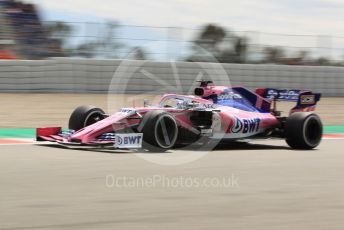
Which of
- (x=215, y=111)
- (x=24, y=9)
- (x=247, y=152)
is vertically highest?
(x=24, y=9)

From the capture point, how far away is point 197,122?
34.8 feet

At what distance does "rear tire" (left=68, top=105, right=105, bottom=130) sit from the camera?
35.4 feet

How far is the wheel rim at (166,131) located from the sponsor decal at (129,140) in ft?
0.88

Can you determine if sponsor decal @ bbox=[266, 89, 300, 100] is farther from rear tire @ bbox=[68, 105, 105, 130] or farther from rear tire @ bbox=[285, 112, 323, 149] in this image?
rear tire @ bbox=[68, 105, 105, 130]

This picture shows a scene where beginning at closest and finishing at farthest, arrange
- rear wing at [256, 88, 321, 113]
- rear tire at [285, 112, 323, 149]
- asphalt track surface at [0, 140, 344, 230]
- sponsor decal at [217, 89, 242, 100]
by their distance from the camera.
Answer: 1. asphalt track surface at [0, 140, 344, 230]
2. rear tire at [285, 112, 323, 149]
3. sponsor decal at [217, 89, 242, 100]
4. rear wing at [256, 88, 321, 113]

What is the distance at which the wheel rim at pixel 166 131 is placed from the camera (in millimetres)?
9602

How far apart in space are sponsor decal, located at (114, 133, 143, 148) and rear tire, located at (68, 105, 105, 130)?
1.49m

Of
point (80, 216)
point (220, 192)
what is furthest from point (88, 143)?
point (80, 216)

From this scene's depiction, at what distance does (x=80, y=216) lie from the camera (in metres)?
5.14

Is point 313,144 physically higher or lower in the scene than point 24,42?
lower

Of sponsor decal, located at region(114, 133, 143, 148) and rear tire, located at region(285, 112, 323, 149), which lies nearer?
sponsor decal, located at region(114, 133, 143, 148)

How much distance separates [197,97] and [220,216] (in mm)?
5719

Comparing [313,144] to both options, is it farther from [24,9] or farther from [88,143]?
[24,9]

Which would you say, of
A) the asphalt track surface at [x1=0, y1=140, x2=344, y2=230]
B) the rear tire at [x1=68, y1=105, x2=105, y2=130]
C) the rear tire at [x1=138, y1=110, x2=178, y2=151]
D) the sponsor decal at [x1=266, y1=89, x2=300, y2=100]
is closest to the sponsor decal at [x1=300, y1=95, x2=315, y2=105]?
the sponsor decal at [x1=266, y1=89, x2=300, y2=100]
